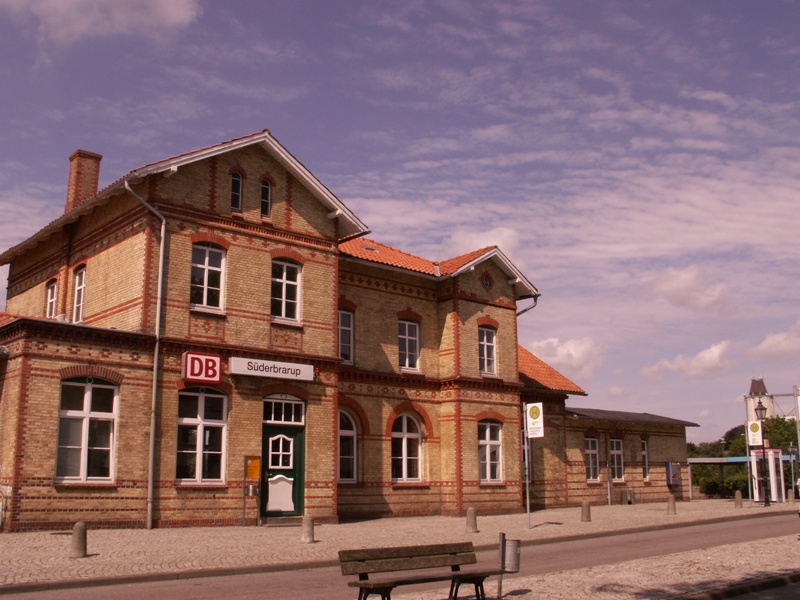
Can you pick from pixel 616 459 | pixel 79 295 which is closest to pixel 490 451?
pixel 616 459

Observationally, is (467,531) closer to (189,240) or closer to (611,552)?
(611,552)

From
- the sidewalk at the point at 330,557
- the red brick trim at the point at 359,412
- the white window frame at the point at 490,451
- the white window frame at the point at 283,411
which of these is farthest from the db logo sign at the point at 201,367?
the white window frame at the point at 490,451

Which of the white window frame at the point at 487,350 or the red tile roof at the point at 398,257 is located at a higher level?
the red tile roof at the point at 398,257

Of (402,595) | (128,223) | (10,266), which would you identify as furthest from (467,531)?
(10,266)

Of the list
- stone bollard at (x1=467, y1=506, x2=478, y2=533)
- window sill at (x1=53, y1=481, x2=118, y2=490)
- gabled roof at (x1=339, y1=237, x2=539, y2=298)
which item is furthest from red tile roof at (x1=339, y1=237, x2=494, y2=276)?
window sill at (x1=53, y1=481, x2=118, y2=490)

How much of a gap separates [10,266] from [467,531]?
61.2 ft

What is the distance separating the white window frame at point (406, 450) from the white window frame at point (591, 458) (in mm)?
9038

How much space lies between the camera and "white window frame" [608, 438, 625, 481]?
1378 inches

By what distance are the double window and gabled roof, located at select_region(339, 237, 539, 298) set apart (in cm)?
188

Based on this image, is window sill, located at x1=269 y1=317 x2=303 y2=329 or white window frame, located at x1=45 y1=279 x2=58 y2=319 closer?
window sill, located at x1=269 y1=317 x2=303 y2=329

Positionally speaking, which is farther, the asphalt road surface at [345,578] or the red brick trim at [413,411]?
the red brick trim at [413,411]

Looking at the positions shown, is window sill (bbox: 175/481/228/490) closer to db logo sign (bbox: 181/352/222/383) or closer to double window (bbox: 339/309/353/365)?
db logo sign (bbox: 181/352/222/383)

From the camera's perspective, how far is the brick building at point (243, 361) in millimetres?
18938

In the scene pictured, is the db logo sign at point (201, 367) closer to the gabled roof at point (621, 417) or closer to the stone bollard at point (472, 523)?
the stone bollard at point (472, 523)
